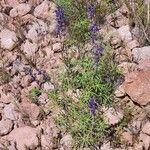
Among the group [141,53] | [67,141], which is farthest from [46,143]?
[141,53]

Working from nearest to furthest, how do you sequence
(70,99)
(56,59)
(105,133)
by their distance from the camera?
1. (105,133)
2. (70,99)
3. (56,59)

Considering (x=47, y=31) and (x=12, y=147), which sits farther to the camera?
(x=47, y=31)

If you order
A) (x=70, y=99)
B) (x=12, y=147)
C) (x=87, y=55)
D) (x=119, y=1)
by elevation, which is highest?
(x=119, y=1)

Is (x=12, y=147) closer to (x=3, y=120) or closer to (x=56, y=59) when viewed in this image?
(x=3, y=120)

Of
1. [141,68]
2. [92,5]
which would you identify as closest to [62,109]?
[141,68]

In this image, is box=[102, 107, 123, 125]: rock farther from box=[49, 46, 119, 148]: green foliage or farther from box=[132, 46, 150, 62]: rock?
box=[132, 46, 150, 62]: rock

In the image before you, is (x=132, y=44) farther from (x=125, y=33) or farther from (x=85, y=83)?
(x=85, y=83)

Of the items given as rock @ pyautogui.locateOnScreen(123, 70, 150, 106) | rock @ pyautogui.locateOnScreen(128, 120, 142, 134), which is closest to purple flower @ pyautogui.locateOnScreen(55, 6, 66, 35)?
rock @ pyautogui.locateOnScreen(123, 70, 150, 106)
